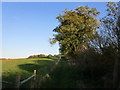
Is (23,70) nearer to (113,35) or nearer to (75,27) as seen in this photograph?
(113,35)

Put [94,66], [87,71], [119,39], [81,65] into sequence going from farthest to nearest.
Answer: [119,39] → [81,65] → [87,71] → [94,66]

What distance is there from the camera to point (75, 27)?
38.0 m

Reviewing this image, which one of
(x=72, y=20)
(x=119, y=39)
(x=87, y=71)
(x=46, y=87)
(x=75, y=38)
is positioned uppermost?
(x=72, y=20)

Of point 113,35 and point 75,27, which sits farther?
point 75,27

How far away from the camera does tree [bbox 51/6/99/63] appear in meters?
37.5

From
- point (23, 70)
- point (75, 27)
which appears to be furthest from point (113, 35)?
point (75, 27)

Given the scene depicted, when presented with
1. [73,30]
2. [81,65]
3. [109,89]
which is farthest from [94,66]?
[73,30]

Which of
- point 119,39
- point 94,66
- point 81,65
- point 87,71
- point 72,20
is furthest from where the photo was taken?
point 72,20

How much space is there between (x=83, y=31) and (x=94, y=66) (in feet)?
106

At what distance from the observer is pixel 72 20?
37594 millimetres

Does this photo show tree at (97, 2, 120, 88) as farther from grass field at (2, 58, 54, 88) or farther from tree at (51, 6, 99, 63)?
tree at (51, 6, 99, 63)

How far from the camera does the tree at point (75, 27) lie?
37500 mm

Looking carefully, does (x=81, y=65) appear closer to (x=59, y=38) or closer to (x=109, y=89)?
(x=109, y=89)

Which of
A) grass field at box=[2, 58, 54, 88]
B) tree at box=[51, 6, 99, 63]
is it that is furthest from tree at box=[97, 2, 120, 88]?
tree at box=[51, 6, 99, 63]
